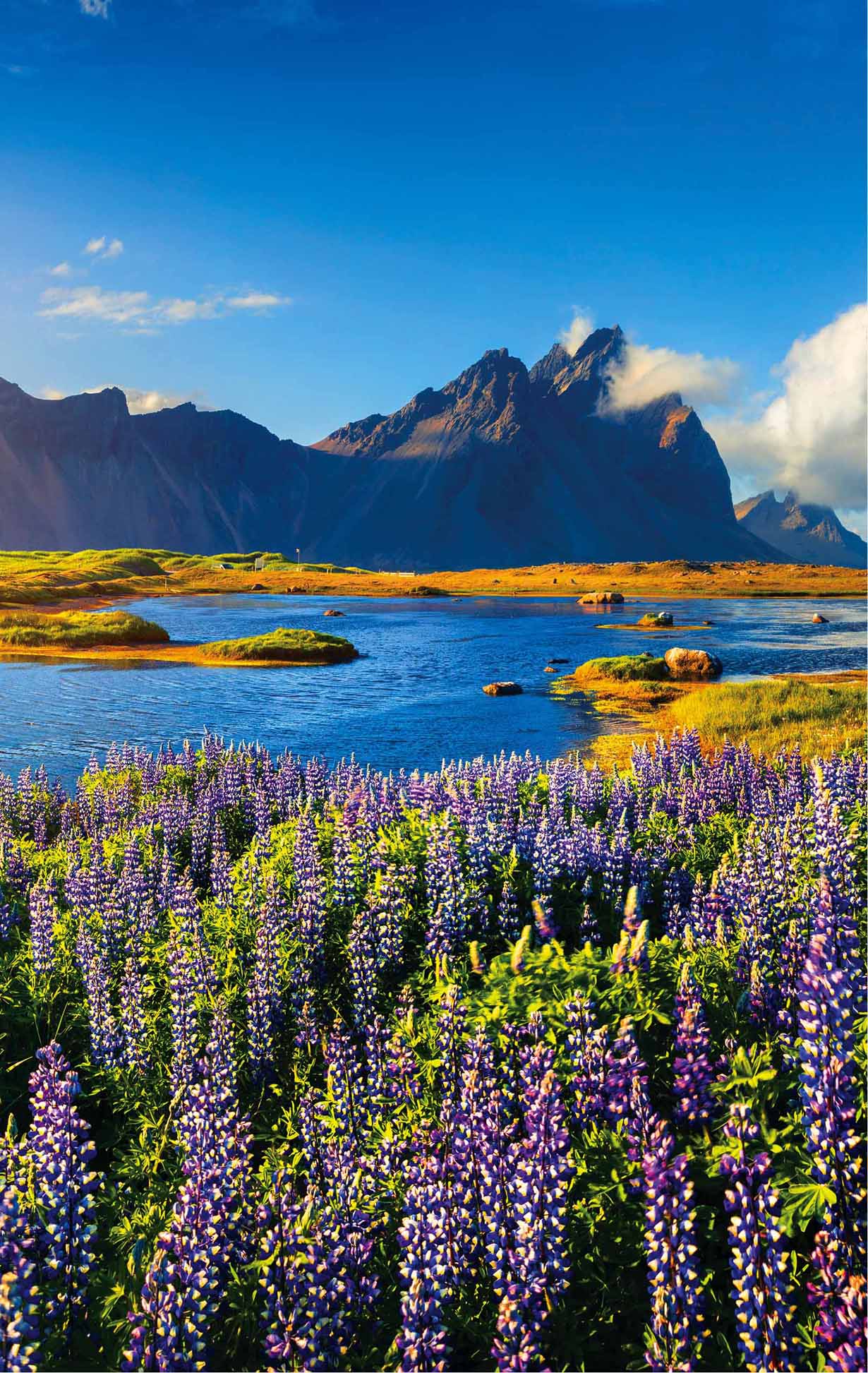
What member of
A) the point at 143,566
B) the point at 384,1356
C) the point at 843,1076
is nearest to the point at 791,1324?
the point at 843,1076

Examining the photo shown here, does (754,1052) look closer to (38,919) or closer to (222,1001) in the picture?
(222,1001)

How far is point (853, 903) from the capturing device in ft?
20.9

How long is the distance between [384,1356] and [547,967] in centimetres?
225

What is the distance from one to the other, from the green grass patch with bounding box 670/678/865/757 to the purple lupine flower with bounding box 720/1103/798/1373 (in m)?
15.7

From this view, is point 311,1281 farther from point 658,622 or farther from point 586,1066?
point 658,622

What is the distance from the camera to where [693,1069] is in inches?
166

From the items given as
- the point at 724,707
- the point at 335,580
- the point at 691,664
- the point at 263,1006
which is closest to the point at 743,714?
the point at 724,707

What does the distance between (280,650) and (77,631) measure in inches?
516

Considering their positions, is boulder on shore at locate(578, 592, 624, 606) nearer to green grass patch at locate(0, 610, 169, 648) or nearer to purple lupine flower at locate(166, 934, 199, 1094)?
green grass patch at locate(0, 610, 169, 648)

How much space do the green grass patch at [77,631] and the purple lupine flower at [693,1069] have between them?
48199 millimetres

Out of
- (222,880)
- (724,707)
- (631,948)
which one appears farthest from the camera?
(724,707)

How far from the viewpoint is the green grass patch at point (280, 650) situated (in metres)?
45.2

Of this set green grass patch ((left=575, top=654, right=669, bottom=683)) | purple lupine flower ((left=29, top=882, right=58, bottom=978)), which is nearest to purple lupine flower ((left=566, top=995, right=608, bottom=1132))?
purple lupine flower ((left=29, top=882, right=58, bottom=978))

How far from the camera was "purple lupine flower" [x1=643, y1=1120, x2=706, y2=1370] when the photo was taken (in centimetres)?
316
